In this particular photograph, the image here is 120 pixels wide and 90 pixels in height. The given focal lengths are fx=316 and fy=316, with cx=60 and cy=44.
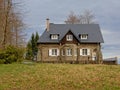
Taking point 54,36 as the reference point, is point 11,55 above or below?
below

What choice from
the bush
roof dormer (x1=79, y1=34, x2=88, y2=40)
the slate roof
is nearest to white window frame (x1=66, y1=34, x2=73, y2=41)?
the slate roof

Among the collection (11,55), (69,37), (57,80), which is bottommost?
(57,80)

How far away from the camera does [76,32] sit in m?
60.2

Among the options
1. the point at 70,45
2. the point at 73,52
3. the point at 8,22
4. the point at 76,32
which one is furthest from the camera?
the point at 76,32

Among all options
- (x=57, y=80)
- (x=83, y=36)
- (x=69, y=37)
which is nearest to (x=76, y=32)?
(x=83, y=36)

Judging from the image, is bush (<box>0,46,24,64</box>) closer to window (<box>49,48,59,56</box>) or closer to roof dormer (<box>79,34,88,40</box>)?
window (<box>49,48,59,56</box>)

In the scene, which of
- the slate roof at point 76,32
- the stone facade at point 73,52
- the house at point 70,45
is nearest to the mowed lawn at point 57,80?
the stone facade at point 73,52

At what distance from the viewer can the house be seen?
58188mm

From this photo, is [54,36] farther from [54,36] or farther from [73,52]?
[73,52]

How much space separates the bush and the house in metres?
23.3

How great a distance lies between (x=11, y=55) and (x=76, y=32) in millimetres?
28584

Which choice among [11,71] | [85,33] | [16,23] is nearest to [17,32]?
[16,23]

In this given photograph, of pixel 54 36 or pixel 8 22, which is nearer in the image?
pixel 8 22

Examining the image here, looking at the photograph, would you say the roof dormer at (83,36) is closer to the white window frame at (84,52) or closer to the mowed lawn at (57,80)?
the white window frame at (84,52)
